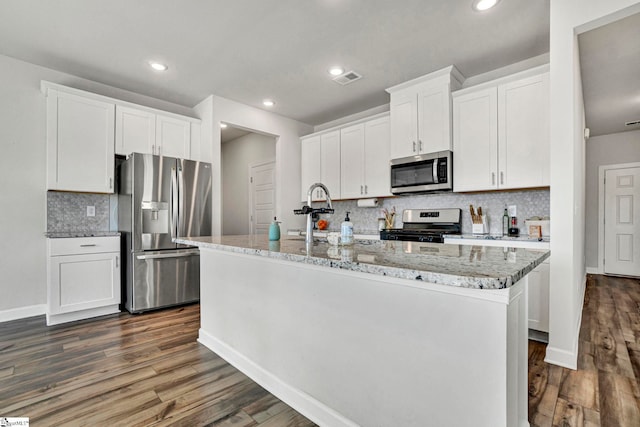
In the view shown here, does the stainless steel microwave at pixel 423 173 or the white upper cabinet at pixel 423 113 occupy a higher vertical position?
the white upper cabinet at pixel 423 113

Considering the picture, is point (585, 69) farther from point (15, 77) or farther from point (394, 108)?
point (15, 77)

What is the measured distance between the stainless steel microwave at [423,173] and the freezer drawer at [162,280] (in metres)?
2.66

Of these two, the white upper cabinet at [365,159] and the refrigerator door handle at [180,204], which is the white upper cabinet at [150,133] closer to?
the refrigerator door handle at [180,204]

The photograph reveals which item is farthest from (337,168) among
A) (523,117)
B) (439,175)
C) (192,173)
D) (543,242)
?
(543,242)

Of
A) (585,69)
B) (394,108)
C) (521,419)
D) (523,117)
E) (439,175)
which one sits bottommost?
(521,419)

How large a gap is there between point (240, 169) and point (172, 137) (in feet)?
8.43

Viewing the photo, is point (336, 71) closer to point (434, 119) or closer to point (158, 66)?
point (434, 119)

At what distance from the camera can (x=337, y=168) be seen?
460 centimetres

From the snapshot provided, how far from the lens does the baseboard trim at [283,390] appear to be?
4.98ft

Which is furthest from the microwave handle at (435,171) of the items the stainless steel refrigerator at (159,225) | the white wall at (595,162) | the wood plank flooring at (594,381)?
the white wall at (595,162)

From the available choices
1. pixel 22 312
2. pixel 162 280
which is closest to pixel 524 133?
pixel 162 280

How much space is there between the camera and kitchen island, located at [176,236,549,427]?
1.01 m

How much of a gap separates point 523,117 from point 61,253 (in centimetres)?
468

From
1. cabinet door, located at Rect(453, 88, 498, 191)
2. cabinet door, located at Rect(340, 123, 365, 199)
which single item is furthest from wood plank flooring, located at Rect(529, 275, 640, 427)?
cabinet door, located at Rect(340, 123, 365, 199)
